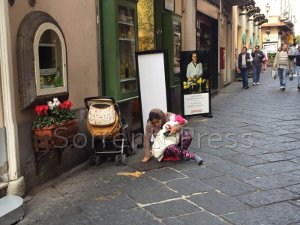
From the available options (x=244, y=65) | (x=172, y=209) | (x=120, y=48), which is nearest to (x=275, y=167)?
(x=172, y=209)

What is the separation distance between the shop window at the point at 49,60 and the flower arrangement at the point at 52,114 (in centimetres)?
17

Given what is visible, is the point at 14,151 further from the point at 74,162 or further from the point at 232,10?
the point at 232,10

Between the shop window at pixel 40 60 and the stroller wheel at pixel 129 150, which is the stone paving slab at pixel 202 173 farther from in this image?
the shop window at pixel 40 60

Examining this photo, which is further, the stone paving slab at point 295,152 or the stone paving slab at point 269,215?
the stone paving slab at point 295,152

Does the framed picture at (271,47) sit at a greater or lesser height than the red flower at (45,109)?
greater

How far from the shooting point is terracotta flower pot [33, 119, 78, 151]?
472 cm

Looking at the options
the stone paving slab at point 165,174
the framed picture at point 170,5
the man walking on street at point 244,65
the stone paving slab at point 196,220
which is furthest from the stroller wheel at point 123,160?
the man walking on street at point 244,65

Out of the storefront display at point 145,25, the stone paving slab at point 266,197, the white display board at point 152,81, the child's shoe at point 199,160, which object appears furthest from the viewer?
the storefront display at point 145,25

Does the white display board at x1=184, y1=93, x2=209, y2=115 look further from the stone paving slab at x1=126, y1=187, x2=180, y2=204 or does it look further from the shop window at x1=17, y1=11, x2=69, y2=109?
the stone paving slab at x1=126, y1=187, x2=180, y2=204

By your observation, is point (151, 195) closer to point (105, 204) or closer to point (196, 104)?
point (105, 204)

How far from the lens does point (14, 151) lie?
4.53 m

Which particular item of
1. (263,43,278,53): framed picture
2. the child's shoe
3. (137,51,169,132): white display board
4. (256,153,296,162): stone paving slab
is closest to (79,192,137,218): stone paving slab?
the child's shoe

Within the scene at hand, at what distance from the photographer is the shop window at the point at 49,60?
4.85m

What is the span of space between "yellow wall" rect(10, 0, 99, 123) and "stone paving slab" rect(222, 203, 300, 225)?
101 inches
